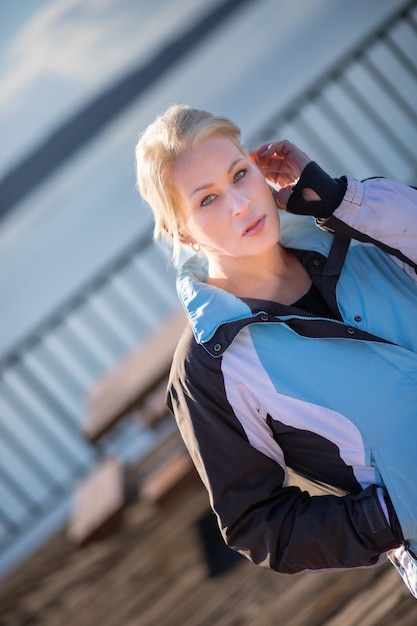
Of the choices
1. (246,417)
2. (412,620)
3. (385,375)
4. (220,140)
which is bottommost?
(412,620)

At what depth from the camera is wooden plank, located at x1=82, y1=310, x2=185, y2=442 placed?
408 centimetres

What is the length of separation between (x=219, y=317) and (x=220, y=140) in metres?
0.44

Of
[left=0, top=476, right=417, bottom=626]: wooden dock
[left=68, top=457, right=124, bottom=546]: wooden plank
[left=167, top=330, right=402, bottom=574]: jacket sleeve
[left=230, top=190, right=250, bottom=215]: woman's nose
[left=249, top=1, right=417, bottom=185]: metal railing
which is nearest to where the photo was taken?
[left=167, top=330, right=402, bottom=574]: jacket sleeve

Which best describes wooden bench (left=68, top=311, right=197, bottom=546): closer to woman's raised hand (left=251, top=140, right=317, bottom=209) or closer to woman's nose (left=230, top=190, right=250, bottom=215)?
woman's raised hand (left=251, top=140, right=317, bottom=209)

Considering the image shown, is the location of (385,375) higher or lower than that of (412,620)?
higher

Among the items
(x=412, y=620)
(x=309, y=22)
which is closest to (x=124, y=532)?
(x=412, y=620)

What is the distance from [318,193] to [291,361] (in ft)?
1.49

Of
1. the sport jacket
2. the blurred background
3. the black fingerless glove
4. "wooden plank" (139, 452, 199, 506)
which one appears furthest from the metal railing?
the sport jacket

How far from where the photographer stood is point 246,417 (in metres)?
2.00

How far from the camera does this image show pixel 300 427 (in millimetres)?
2014

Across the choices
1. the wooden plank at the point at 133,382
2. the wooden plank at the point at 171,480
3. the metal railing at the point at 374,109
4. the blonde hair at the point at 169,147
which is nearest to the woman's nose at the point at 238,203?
the blonde hair at the point at 169,147

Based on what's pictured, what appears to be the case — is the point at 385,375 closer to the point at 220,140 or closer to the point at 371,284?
the point at 371,284

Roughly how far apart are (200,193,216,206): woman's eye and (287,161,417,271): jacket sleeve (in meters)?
0.22

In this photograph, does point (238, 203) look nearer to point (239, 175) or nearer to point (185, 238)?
point (239, 175)
